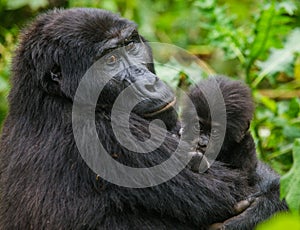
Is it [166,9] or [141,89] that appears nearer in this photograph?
[141,89]

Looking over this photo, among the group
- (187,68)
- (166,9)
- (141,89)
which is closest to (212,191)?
(141,89)

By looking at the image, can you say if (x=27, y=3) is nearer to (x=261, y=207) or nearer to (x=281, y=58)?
(x=281, y=58)

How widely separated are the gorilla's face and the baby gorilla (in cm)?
31

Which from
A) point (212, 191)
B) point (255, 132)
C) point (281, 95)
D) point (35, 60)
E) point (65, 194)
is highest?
point (35, 60)

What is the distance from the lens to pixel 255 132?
5609 millimetres

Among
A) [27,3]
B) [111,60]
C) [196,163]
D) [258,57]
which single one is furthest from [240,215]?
[27,3]

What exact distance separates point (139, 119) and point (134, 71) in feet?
1.16

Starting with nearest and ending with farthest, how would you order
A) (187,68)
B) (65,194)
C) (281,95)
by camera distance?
(65,194), (187,68), (281,95)

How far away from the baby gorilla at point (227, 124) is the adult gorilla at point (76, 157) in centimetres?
19

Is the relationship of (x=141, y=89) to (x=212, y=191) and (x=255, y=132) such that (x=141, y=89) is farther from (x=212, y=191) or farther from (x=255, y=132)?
(x=255, y=132)

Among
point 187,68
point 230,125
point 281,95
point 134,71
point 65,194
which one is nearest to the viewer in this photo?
point 65,194

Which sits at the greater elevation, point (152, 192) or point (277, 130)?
point (152, 192)

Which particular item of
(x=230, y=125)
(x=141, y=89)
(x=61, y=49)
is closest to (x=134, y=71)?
(x=141, y=89)

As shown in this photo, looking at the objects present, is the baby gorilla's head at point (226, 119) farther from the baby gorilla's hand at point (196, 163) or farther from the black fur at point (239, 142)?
the baby gorilla's hand at point (196, 163)
